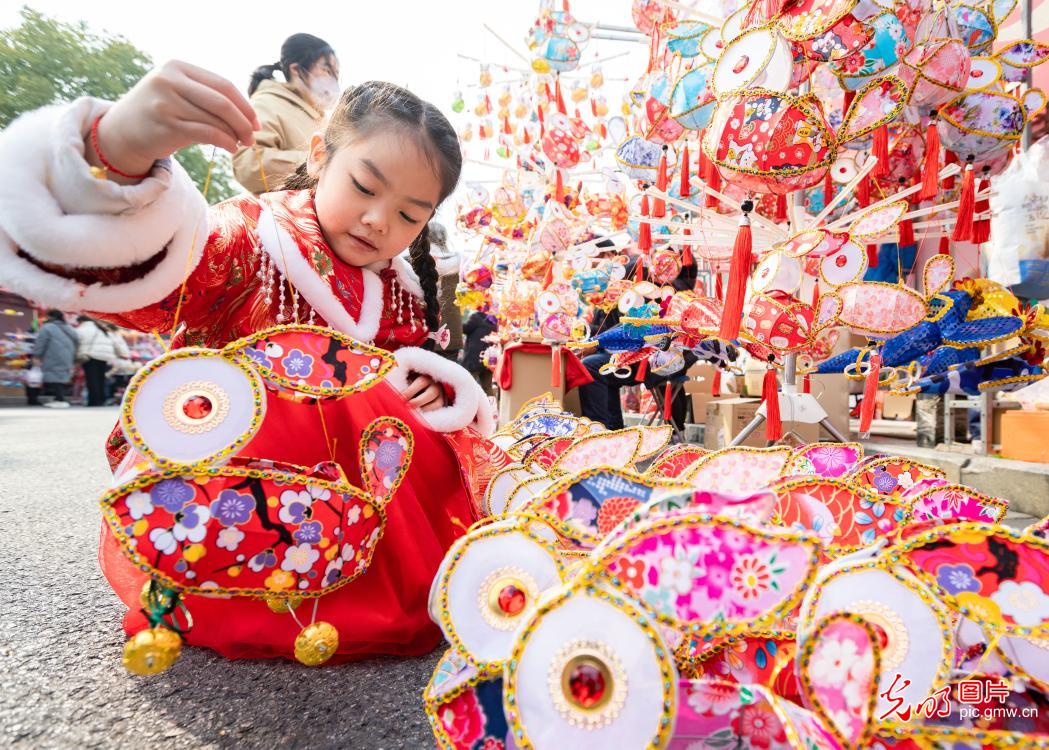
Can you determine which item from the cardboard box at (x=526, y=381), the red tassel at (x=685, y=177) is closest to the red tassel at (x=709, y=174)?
the red tassel at (x=685, y=177)

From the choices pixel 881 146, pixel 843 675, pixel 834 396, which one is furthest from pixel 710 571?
pixel 834 396

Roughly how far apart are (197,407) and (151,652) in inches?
7.4

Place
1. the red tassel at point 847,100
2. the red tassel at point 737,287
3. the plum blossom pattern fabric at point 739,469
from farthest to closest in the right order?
the red tassel at point 847,100 < the red tassel at point 737,287 < the plum blossom pattern fabric at point 739,469

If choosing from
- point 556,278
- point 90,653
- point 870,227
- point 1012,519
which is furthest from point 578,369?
point 90,653

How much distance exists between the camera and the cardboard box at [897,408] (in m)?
3.69

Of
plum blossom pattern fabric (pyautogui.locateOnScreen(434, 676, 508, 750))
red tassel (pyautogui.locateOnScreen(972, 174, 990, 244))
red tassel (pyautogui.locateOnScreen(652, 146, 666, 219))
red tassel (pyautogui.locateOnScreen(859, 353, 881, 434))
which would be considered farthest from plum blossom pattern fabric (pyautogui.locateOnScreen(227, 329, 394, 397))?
red tassel (pyautogui.locateOnScreen(972, 174, 990, 244))

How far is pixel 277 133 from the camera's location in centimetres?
134

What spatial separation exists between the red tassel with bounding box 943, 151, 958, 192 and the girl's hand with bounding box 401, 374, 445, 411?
207 cm

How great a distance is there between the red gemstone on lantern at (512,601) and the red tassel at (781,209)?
2039mm

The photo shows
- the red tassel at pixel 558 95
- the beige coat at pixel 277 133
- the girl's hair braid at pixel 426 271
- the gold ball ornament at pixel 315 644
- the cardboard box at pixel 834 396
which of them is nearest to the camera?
the gold ball ornament at pixel 315 644

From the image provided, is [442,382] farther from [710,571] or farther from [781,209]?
[781,209]

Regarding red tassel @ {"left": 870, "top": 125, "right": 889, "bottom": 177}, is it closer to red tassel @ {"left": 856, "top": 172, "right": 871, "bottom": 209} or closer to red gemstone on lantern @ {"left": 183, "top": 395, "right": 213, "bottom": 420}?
red tassel @ {"left": 856, "top": 172, "right": 871, "bottom": 209}

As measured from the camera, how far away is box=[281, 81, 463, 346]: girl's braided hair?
777 millimetres

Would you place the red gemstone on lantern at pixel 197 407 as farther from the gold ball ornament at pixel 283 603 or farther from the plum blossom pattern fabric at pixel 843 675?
the plum blossom pattern fabric at pixel 843 675
